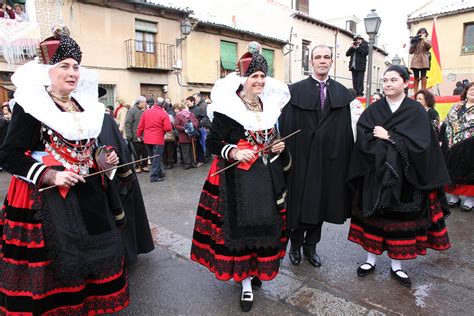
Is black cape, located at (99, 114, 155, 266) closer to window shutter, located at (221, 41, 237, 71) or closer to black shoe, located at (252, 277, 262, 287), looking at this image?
black shoe, located at (252, 277, 262, 287)

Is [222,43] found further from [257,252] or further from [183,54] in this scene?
[257,252]

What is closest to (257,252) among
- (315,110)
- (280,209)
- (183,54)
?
(280,209)

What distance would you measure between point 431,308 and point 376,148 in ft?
4.29

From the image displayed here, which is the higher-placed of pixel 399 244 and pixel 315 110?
pixel 315 110

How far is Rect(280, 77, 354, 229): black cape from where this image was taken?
3.23 metres

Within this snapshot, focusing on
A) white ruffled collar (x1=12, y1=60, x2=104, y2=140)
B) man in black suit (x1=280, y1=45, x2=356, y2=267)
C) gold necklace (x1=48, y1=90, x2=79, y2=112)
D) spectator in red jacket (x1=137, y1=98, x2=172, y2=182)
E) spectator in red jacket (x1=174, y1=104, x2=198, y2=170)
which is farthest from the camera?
spectator in red jacket (x1=174, y1=104, x2=198, y2=170)

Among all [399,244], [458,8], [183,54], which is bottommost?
[399,244]

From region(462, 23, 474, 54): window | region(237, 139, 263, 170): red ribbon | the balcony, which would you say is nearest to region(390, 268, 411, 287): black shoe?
region(237, 139, 263, 170): red ribbon

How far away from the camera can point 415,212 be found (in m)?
3.04

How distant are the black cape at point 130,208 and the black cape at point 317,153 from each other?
1406mm

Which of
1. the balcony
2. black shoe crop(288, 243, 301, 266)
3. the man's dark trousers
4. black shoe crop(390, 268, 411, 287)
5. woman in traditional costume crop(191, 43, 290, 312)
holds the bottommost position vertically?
black shoe crop(390, 268, 411, 287)

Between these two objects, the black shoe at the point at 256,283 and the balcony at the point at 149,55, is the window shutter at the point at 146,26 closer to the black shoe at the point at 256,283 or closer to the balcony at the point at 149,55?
the balcony at the point at 149,55

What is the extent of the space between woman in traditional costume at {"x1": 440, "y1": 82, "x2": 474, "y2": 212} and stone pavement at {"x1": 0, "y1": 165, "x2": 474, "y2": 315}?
1400 millimetres

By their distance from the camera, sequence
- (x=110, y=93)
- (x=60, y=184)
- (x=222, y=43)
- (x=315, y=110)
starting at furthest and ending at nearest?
(x=222, y=43) → (x=110, y=93) → (x=315, y=110) → (x=60, y=184)
